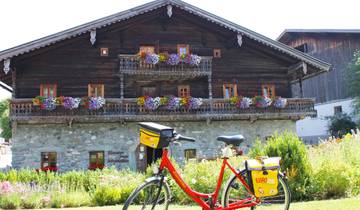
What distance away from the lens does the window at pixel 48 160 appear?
63.0 ft

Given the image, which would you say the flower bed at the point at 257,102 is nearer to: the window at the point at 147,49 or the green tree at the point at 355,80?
the window at the point at 147,49

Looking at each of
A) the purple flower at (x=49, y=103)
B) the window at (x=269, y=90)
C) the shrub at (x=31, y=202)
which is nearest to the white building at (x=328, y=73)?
the window at (x=269, y=90)

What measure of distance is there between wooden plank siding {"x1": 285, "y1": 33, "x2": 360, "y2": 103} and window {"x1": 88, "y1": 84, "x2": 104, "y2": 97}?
63.7ft

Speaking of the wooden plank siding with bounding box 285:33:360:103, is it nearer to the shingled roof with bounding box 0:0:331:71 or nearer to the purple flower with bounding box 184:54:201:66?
the shingled roof with bounding box 0:0:331:71

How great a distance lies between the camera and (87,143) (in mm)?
19594

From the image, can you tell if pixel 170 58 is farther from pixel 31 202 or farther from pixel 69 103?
pixel 31 202

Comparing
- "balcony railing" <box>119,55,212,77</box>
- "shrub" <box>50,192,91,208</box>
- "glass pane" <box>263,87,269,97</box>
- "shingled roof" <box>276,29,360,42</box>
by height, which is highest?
"shingled roof" <box>276,29,360,42</box>

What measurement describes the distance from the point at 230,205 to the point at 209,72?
16.1 metres

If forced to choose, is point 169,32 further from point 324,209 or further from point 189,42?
point 324,209

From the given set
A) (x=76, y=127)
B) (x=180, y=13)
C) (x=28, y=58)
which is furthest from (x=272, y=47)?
(x=28, y=58)

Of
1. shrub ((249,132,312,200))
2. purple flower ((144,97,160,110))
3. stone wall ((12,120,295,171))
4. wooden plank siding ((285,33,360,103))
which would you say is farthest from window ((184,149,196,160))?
wooden plank siding ((285,33,360,103))

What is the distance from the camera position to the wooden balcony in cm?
1873

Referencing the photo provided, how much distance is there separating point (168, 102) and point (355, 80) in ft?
53.7

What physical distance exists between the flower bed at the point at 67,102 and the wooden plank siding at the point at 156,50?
2.02 m
